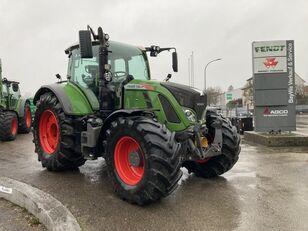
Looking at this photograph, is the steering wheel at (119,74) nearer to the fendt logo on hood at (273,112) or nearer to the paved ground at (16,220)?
the paved ground at (16,220)

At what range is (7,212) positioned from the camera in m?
4.70

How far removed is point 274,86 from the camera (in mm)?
11664

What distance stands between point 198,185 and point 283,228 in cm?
200

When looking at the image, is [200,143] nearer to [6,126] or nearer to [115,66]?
[115,66]

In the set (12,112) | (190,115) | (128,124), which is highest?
(12,112)

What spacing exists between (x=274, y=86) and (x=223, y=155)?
6.65 metres

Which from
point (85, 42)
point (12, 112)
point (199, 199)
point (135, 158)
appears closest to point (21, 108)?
point (12, 112)

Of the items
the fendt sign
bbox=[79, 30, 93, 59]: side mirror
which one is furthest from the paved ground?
the fendt sign

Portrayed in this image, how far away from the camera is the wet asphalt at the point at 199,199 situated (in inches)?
→ 157

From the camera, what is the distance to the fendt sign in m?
11.6

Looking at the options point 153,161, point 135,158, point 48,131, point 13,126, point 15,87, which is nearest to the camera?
point 153,161

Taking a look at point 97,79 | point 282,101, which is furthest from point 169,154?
point 282,101

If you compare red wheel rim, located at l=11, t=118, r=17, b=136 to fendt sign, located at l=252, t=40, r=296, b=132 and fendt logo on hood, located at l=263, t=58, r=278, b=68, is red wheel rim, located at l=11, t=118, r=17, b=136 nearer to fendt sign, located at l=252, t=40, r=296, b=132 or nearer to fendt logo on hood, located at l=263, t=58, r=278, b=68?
fendt sign, located at l=252, t=40, r=296, b=132

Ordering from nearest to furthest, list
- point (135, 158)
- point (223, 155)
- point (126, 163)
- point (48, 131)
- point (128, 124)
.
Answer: point (128, 124) < point (135, 158) < point (126, 163) < point (223, 155) < point (48, 131)
